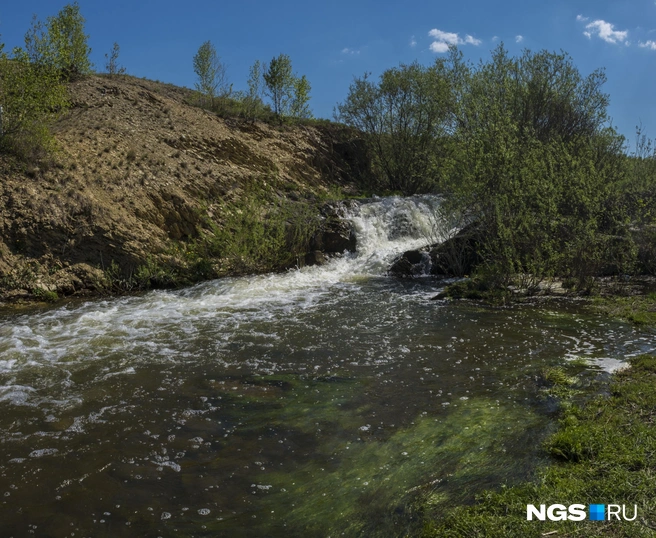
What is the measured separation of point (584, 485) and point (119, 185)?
632 inches

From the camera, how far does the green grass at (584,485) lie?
356 cm

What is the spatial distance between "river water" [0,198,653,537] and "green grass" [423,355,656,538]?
0.24m

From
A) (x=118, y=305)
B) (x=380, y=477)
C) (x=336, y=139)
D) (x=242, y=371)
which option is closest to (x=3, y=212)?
(x=118, y=305)

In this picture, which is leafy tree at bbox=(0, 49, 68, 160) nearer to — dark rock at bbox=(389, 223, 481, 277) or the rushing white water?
the rushing white water

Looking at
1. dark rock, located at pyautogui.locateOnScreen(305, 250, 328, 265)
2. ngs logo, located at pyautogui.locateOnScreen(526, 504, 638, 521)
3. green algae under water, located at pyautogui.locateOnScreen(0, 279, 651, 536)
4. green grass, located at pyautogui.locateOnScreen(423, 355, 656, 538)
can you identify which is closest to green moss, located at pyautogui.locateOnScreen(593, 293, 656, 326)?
green algae under water, located at pyautogui.locateOnScreen(0, 279, 651, 536)

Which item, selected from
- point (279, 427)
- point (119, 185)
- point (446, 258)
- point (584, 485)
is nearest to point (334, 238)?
point (446, 258)

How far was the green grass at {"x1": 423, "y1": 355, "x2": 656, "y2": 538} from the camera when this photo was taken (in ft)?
11.7

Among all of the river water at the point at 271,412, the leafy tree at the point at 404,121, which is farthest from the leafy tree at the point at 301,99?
the river water at the point at 271,412

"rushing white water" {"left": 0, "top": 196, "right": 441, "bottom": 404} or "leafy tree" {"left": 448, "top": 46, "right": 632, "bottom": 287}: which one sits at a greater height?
"leafy tree" {"left": 448, "top": 46, "right": 632, "bottom": 287}

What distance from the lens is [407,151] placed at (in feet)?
95.0

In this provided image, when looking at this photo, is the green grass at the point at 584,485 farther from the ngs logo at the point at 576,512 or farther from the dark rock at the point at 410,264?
the dark rock at the point at 410,264

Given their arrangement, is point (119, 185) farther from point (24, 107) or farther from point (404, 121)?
point (404, 121)

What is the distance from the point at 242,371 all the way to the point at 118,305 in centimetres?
596

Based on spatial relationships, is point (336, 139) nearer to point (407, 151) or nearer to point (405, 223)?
point (407, 151)
